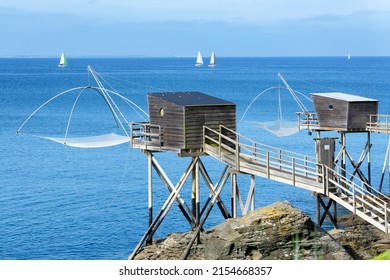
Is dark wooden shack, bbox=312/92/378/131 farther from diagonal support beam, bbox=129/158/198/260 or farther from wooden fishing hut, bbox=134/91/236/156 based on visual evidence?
diagonal support beam, bbox=129/158/198/260

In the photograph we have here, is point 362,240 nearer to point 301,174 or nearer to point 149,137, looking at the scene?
point 301,174

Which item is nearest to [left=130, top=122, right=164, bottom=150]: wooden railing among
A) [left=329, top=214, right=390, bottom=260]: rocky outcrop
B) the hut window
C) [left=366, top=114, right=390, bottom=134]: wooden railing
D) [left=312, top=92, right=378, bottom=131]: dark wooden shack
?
the hut window

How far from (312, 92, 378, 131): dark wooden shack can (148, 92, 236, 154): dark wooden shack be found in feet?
42.7

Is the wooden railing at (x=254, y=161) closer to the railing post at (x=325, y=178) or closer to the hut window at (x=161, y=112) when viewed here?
the railing post at (x=325, y=178)

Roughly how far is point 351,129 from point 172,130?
1504 centimetres

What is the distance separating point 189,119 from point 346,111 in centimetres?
1473

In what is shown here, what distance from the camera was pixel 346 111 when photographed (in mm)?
45000

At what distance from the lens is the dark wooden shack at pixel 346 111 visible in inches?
1772

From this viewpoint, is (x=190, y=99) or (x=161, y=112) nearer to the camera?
(x=161, y=112)

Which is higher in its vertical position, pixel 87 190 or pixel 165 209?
pixel 165 209

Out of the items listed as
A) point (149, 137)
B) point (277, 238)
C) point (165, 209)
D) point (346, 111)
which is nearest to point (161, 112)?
point (149, 137)

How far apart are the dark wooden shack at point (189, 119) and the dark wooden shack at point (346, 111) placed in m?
13.0

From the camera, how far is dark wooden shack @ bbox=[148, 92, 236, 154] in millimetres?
32844
